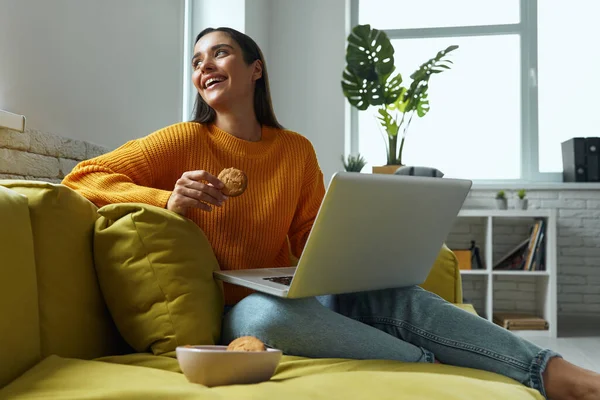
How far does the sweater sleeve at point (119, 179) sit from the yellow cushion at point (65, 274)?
0.14m

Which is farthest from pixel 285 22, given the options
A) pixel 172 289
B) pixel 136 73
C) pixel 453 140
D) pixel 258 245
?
pixel 172 289

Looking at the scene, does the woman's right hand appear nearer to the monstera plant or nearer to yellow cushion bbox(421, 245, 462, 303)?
yellow cushion bbox(421, 245, 462, 303)

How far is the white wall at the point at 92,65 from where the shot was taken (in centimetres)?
188

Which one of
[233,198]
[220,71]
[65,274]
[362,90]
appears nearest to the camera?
[65,274]

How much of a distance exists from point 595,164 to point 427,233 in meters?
3.30

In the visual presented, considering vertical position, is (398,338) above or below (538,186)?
below

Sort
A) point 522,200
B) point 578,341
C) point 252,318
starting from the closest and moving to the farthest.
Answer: point 252,318 → point 578,341 → point 522,200

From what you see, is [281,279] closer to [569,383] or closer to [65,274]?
[65,274]

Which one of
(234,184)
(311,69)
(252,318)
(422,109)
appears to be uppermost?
(311,69)

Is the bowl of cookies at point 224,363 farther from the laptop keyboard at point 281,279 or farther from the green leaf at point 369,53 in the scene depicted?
the green leaf at point 369,53

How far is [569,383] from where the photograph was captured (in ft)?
4.13

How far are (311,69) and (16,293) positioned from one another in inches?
142

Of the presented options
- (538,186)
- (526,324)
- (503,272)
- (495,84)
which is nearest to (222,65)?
(503,272)

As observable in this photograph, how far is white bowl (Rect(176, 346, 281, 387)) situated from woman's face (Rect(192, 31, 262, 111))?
943 mm
